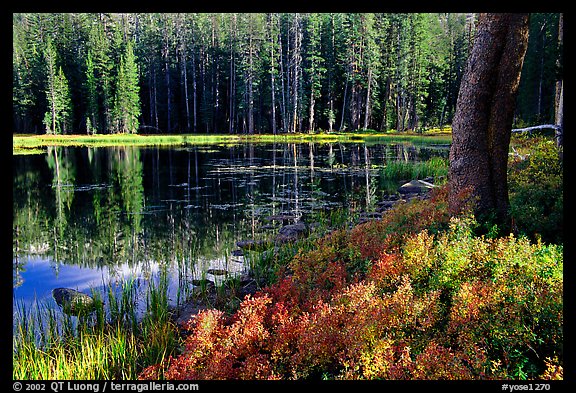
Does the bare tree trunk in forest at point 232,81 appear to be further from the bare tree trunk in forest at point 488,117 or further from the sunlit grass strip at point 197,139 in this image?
the bare tree trunk in forest at point 488,117

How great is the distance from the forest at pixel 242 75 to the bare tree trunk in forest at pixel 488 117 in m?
53.1

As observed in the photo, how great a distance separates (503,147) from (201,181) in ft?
56.0

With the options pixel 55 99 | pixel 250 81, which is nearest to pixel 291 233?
pixel 250 81

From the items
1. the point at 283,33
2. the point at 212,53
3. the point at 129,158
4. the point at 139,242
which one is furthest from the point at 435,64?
the point at 139,242

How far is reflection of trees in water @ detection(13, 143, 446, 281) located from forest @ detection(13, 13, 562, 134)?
3327 centimetres

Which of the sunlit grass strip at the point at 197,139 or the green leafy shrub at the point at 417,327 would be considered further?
the sunlit grass strip at the point at 197,139

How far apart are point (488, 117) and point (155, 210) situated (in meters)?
12.2

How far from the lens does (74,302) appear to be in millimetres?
7918

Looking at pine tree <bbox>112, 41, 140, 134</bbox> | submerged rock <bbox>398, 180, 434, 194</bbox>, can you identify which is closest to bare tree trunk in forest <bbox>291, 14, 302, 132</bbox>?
pine tree <bbox>112, 41, 140, 134</bbox>

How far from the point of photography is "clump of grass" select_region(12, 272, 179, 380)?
5.48 m

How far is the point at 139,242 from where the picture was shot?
1248cm

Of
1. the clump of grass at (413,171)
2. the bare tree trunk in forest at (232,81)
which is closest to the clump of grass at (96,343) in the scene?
the clump of grass at (413,171)

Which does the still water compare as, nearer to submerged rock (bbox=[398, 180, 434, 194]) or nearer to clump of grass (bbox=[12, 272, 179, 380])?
submerged rock (bbox=[398, 180, 434, 194])

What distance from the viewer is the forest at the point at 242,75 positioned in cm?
6106
